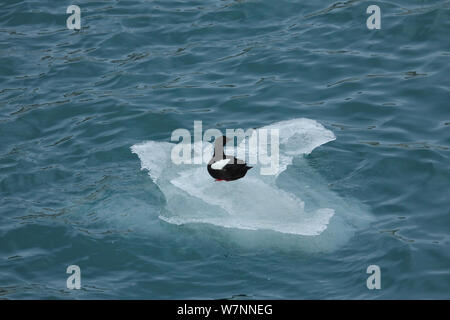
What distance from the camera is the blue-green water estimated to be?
7051 mm

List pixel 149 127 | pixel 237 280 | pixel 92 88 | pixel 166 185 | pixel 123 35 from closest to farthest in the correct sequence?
1. pixel 237 280
2. pixel 166 185
3. pixel 149 127
4. pixel 92 88
5. pixel 123 35

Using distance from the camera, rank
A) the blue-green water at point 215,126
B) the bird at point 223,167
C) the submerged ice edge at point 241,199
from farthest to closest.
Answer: the bird at point 223,167 → the submerged ice edge at point 241,199 → the blue-green water at point 215,126

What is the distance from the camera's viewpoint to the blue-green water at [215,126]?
278 inches

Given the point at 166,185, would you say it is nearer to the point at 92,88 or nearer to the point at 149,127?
the point at 149,127

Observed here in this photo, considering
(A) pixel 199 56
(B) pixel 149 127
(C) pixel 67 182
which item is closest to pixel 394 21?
(A) pixel 199 56

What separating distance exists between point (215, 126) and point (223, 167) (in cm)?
193

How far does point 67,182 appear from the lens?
8.77m

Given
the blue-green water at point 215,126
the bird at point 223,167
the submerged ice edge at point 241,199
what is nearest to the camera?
the blue-green water at point 215,126

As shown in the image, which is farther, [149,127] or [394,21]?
[394,21]

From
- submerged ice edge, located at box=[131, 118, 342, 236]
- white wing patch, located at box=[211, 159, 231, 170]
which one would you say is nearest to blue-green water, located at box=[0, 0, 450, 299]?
submerged ice edge, located at box=[131, 118, 342, 236]

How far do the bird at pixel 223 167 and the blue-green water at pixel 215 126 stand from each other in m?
0.45

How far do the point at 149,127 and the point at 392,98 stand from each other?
3328 millimetres

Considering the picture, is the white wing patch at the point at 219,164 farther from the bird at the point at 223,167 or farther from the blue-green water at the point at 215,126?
the blue-green water at the point at 215,126

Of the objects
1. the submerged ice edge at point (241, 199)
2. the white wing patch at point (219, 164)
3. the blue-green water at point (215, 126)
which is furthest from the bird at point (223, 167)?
the blue-green water at point (215, 126)
